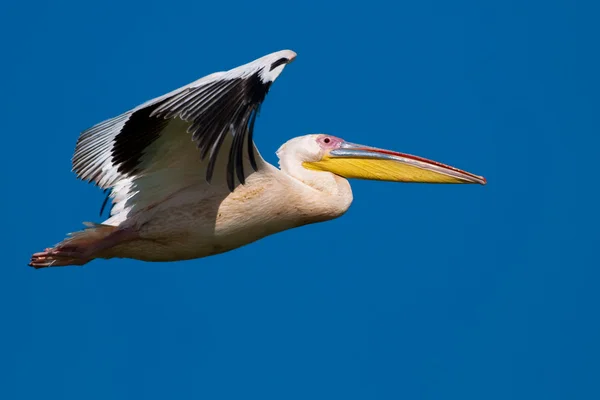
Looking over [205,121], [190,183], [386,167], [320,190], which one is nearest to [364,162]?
[386,167]

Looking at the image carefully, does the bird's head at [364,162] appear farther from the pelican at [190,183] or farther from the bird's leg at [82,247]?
the bird's leg at [82,247]

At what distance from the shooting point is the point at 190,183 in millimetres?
12211

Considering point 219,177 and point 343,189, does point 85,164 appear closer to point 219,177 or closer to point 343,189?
point 219,177

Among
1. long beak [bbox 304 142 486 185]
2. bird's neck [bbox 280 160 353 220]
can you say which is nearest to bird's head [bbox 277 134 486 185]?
long beak [bbox 304 142 486 185]

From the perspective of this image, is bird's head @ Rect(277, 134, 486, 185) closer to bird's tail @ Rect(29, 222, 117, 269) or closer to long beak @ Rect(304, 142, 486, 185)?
long beak @ Rect(304, 142, 486, 185)

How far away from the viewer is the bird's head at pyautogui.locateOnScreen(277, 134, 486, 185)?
1318 centimetres

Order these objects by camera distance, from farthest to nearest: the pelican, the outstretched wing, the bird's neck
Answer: the bird's neck → the pelican → the outstretched wing

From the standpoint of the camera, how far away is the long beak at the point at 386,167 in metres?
13.2

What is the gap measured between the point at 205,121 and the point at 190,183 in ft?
4.65

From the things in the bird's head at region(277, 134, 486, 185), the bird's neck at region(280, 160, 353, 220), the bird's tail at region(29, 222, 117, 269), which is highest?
the bird's head at region(277, 134, 486, 185)

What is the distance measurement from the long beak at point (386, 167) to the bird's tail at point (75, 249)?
2208mm

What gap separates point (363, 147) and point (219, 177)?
1786 mm

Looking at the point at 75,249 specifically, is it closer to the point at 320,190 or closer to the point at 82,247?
the point at 82,247

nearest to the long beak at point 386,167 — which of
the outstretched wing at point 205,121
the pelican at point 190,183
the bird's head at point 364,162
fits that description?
the bird's head at point 364,162
